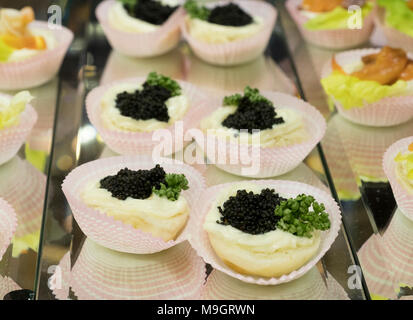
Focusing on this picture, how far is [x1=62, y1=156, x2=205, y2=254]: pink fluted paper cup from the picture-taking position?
9.46ft

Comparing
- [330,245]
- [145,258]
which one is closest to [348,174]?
[330,245]

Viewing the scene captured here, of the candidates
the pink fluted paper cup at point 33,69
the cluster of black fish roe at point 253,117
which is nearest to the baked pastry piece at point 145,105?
the cluster of black fish roe at point 253,117

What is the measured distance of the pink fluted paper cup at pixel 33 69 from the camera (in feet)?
13.9

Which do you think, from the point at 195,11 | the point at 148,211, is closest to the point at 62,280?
the point at 148,211

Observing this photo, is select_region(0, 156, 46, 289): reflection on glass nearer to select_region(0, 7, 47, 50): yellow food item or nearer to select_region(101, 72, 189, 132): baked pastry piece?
select_region(101, 72, 189, 132): baked pastry piece

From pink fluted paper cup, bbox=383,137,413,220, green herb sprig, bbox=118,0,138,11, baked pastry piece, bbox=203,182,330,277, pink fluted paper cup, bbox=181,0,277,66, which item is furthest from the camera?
green herb sprig, bbox=118,0,138,11

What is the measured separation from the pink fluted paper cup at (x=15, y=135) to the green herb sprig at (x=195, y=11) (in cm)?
148

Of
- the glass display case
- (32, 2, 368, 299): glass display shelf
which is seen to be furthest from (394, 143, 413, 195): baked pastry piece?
(32, 2, 368, 299): glass display shelf

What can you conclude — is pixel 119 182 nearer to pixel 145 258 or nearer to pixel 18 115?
pixel 145 258

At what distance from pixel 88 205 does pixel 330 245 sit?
109 cm

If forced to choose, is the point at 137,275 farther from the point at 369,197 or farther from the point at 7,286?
the point at 369,197

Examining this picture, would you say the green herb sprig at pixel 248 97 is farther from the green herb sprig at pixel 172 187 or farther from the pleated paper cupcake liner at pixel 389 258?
the pleated paper cupcake liner at pixel 389 258

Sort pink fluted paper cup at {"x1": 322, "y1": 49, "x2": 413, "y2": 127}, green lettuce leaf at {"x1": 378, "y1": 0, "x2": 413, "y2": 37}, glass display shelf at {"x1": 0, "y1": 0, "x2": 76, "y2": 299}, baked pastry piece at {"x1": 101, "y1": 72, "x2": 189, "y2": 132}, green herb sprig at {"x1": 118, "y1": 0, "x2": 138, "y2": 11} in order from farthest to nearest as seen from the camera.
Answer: green herb sprig at {"x1": 118, "y1": 0, "x2": 138, "y2": 11} < green lettuce leaf at {"x1": 378, "y1": 0, "x2": 413, "y2": 37} < pink fluted paper cup at {"x1": 322, "y1": 49, "x2": 413, "y2": 127} < baked pastry piece at {"x1": 101, "y1": 72, "x2": 189, "y2": 132} < glass display shelf at {"x1": 0, "y1": 0, "x2": 76, "y2": 299}

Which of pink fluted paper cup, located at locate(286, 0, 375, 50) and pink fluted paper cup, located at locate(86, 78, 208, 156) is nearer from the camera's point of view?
pink fluted paper cup, located at locate(86, 78, 208, 156)
